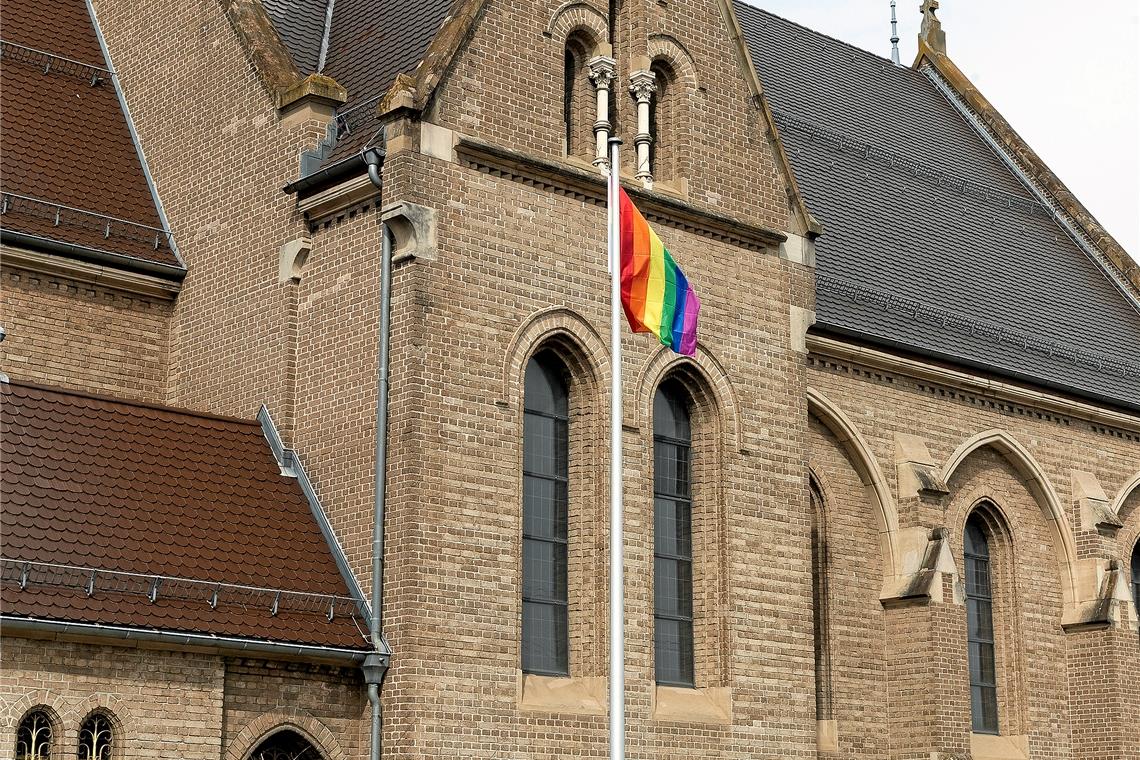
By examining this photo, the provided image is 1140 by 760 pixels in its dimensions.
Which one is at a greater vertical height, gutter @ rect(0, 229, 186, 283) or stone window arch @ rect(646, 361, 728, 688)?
gutter @ rect(0, 229, 186, 283)

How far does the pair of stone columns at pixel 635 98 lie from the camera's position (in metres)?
19.9

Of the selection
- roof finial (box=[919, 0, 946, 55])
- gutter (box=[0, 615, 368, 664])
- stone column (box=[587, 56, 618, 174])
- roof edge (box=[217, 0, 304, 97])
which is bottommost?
gutter (box=[0, 615, 368, 664])

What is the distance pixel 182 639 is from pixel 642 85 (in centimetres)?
856

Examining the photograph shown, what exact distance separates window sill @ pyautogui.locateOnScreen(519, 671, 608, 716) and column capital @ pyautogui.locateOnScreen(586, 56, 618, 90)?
668cm

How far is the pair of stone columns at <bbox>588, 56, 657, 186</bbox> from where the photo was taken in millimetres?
19922

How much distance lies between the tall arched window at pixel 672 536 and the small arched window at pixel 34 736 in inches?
273

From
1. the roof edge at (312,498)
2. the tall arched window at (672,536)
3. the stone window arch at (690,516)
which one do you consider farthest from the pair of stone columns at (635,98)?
the roof edge at (312,498)

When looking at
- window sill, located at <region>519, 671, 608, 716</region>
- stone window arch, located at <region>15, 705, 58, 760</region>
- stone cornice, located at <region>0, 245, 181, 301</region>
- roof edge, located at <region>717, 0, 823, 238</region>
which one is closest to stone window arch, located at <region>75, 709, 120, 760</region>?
stone window arch, located at <region>15, 705, 58, 760</region>

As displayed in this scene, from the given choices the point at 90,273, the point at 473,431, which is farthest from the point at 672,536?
the point at 90,273

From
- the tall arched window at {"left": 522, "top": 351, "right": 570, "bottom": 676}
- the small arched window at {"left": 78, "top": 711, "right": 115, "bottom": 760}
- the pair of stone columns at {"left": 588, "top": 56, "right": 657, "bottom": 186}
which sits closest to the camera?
the small arched window at {"left": 78, "top": 711, "right": 115, "bottom": 760}

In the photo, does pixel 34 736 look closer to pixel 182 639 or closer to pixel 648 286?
pixel 182 639

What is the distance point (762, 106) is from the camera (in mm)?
22609

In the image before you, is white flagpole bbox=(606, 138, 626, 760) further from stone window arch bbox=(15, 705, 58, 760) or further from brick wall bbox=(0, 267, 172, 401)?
brick wall bbox=(0, 267, 172, 401)

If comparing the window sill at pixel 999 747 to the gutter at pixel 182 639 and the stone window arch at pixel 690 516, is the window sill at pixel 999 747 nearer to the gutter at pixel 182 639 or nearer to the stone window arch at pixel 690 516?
the stone window arch at pixel 690 516
